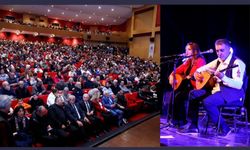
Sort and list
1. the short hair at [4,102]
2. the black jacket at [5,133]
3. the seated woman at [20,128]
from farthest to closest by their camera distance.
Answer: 1. the seated woman at [20,128]
2. the short hair at [4,102]
3. the black jacket at [5,133]

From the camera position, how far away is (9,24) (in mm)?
15016

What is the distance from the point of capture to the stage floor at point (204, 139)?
3789 millimetres

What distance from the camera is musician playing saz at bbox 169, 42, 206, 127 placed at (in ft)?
13.4

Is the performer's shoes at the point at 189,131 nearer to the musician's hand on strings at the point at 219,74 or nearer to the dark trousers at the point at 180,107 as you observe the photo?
the dark trousers at the point at 180,107

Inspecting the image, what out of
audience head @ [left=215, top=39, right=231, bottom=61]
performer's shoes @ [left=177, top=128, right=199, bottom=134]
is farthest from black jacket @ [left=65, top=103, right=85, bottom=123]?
audience head @ [left=215, top=39, right=231, bottom=61]

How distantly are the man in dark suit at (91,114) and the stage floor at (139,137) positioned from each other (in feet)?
1.01

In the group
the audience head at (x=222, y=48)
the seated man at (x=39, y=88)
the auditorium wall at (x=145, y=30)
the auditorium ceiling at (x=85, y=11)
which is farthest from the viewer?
the auditorium ceiling at (x=85, y=11)

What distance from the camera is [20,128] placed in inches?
135

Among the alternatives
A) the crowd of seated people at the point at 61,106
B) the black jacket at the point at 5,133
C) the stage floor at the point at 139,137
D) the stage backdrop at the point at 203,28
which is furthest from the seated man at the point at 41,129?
the stage backdrop at the point at 203,28

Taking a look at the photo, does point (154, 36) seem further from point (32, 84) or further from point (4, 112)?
point (4, 112)

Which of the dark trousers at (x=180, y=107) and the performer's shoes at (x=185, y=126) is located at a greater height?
the dark trousers at (x=180, y=107)

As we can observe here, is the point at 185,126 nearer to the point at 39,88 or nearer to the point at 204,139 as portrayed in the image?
the point at 204,139

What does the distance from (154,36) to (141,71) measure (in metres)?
1.58

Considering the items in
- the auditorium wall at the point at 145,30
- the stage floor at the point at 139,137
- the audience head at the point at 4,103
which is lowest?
the stage floor at the point at 139,137
